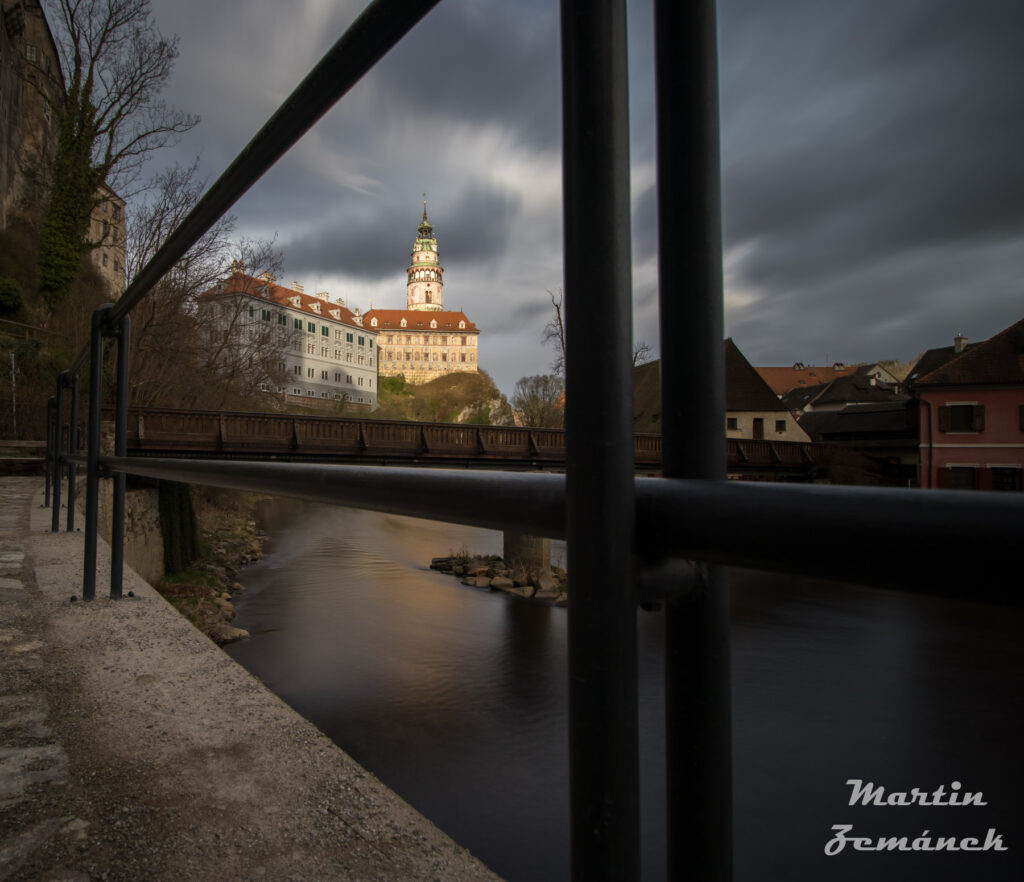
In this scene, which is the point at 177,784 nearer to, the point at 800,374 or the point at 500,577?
the point at 500,577

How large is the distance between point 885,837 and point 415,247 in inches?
3581

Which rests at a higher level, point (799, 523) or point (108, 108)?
point (108, 108)

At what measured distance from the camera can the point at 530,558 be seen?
742 inches

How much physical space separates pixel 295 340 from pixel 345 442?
4031mm

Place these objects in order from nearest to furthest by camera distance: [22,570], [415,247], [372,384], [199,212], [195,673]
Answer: [199,212] → [195,673] → [22,570] → [372,384] → [415,247]

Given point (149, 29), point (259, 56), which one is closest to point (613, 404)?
point (259, 56)

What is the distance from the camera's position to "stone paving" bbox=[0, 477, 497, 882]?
833 mm

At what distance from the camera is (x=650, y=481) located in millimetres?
337

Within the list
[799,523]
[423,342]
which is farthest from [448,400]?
[799,523]

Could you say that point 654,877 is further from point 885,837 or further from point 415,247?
point 415,247

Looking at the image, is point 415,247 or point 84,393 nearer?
point 84,393

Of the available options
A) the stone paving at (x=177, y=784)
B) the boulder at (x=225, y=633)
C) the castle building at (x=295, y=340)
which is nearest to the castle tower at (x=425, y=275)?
the castle building at (x=295, y=340)

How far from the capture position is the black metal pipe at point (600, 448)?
334mm

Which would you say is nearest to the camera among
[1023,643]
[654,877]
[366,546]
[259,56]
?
[259,56]
